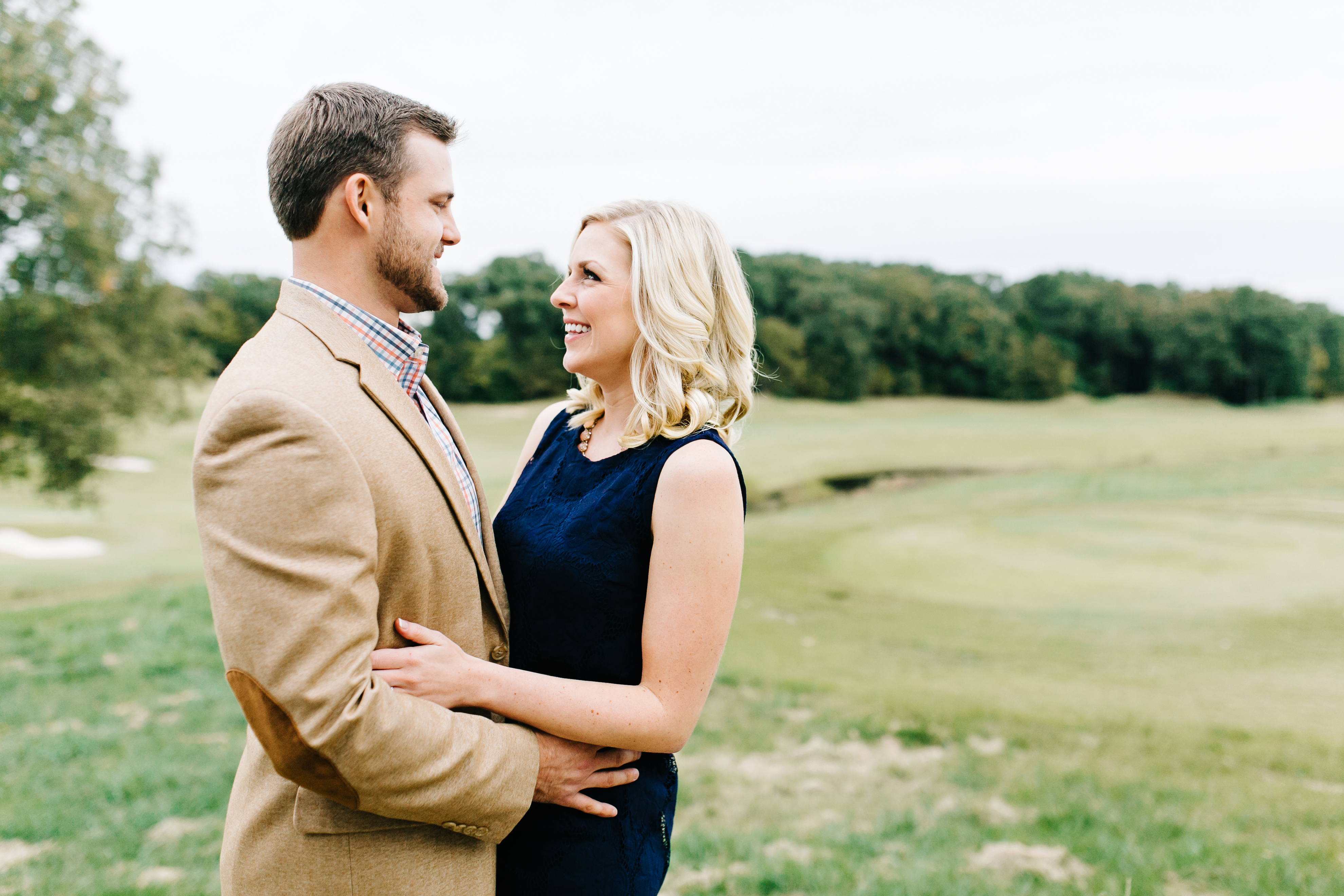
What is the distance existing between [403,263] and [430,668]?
832mm

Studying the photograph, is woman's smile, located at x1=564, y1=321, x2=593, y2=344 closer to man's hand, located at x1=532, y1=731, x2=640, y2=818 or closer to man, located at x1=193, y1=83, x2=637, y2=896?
man, located at x1=193, y1=83, x2=637, y2=896

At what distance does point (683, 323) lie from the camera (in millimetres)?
2074

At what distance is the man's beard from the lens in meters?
1.82

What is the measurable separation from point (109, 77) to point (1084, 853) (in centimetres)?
1496

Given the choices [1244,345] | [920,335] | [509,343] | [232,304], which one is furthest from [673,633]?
[1244,345]

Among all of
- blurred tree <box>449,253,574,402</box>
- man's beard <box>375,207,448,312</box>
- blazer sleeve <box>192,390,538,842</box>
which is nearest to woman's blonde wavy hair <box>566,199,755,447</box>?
man's beard <box>375,207,448,312</box>

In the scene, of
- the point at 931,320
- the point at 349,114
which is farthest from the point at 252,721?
the point at 931,320

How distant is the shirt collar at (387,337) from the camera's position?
1820 millimetres

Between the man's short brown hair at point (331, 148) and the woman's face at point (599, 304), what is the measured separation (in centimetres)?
51

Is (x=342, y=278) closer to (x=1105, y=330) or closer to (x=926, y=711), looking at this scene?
(x=926, y=711)

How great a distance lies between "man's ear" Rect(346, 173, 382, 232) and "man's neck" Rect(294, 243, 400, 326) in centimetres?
9

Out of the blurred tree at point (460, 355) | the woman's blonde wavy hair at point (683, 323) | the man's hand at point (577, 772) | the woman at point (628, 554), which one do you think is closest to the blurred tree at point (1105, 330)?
the blurred tree at point (460, 355)

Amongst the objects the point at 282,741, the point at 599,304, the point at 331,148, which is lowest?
the point at 282,741

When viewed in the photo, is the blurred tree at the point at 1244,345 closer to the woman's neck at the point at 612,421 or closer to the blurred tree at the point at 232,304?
the blurred tree at the point at 232,304
